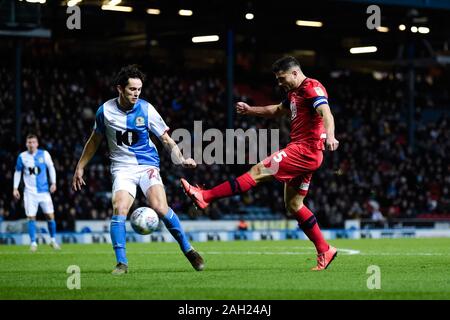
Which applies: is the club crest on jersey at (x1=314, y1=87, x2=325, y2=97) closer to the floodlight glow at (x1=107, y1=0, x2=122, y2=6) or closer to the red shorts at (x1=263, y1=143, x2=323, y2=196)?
the red shorts at (x1=263, y1=143, x2=323, y2=196)

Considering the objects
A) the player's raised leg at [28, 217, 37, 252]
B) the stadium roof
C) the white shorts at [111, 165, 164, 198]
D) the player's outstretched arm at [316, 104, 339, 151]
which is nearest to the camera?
the player's outstretched arm at [316, 104, 339, 151]

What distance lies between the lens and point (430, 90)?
1955 inches

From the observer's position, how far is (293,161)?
35.6 feet

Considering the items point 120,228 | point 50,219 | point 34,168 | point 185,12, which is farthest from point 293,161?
point 185,12

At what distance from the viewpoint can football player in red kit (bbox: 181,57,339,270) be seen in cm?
1060

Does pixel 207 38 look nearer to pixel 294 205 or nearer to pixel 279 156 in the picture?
pixel 294 205

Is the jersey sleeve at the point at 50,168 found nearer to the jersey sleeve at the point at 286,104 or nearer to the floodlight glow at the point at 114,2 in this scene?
the jersey sleeve at the point at 286,104

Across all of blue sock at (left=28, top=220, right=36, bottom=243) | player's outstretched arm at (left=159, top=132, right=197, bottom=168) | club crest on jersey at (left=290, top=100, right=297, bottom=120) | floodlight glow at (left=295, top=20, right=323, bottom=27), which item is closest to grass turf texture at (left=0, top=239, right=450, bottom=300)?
player's outstretched arm at (left=159, top=132, right=197, bottom=168)

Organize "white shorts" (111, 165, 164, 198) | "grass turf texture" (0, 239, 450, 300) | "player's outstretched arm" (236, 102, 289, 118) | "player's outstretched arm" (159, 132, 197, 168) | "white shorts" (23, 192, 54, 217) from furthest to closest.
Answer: "white shorts" (23, 192, 54, 217) < "player's outstretched arm" (236, 102, 289, 118) < "white shorts" (111, 165, 164, 198) < "player's outstretched arm" (159, 132, 197, 168) < "grass turf texture" (0, 239, 450, 300)

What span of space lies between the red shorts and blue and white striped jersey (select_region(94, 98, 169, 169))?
57.3 inches

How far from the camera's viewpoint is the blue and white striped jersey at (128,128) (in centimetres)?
1121

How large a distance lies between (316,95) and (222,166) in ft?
71.7

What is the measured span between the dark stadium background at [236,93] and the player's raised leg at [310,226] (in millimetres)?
16450
